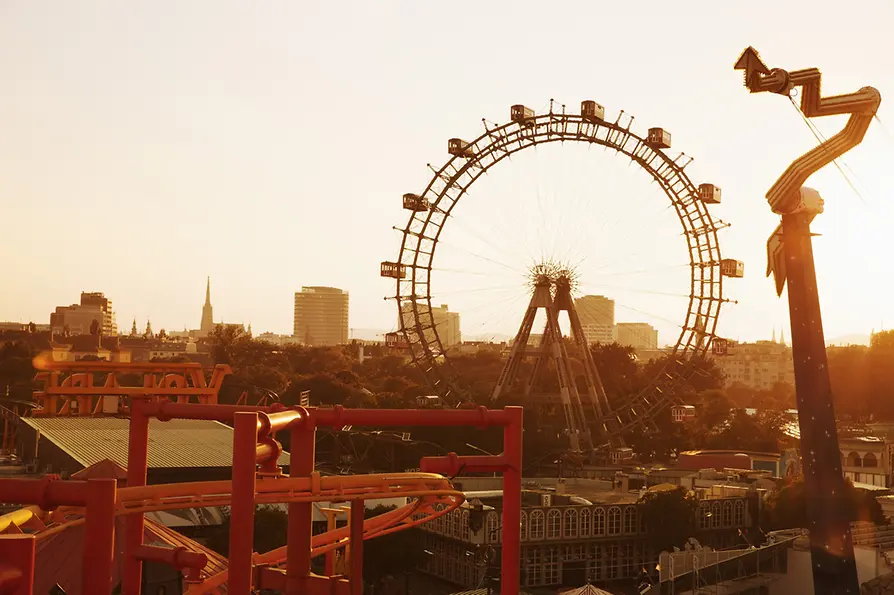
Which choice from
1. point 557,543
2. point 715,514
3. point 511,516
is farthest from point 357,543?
point 715,514

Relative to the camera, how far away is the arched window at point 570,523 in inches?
1697

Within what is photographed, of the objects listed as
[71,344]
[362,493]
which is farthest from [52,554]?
[71,344]

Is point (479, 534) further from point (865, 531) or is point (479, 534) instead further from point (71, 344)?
point (71, 344)

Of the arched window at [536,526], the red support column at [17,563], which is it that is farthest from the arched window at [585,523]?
the red support column at [17,563]

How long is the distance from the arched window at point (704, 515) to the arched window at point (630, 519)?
3.10 metres

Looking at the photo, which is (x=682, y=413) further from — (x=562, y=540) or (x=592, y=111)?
(x=562, y=540)

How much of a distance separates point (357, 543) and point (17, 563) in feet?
18.3

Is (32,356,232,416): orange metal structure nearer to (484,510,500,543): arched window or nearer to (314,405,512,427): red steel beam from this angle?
(484,510,500,543): arched window

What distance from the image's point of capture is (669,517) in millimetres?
44469

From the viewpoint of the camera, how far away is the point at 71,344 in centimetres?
13750

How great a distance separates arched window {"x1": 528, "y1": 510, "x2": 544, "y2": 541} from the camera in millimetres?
42062

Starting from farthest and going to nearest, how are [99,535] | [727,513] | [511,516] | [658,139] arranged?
[658,139]
[727,513]
[511,516]
[99,535]

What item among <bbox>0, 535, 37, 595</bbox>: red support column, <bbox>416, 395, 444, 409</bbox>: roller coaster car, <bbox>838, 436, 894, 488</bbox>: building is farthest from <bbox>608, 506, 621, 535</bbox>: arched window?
<bbox>0, 535, 37, 595</bbox>: red support column

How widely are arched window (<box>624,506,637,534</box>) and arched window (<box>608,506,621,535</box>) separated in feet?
1.19
